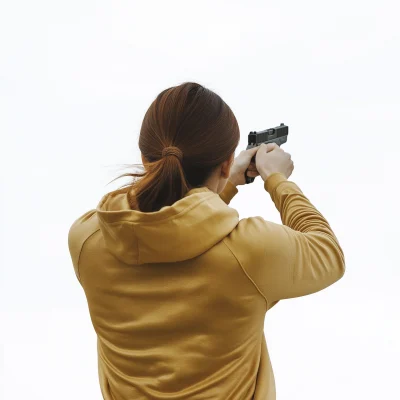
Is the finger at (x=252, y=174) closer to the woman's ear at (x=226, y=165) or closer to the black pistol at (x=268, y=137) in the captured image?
the black pistol at (x=268, y=137)

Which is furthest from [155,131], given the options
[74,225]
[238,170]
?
[238,170]

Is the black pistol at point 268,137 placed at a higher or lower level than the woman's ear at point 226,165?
higher

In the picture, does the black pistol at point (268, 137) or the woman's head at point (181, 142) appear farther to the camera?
the black pistol at point (268, 137)

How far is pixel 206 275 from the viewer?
37.2 inches

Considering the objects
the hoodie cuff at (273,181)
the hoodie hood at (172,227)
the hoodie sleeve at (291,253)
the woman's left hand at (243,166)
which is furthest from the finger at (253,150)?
the hoodie hood at (172,227)

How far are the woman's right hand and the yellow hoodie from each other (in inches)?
4.6

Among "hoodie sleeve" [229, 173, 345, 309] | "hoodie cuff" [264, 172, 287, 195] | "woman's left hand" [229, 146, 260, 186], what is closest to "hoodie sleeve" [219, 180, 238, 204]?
"woman's left hand" [229, 146, 260, 186]

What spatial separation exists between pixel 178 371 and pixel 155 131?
441 millimetres

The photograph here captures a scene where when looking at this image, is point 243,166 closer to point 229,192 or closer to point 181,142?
point 229,192

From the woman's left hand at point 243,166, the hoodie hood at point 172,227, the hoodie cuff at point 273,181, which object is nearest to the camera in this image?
the hoodie hood at point 172,227

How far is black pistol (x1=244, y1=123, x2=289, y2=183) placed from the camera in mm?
1307

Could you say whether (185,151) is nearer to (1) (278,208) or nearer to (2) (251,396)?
(1) (278,208)

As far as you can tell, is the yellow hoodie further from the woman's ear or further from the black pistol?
the black pistol

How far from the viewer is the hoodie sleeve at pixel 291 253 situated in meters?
0.92
